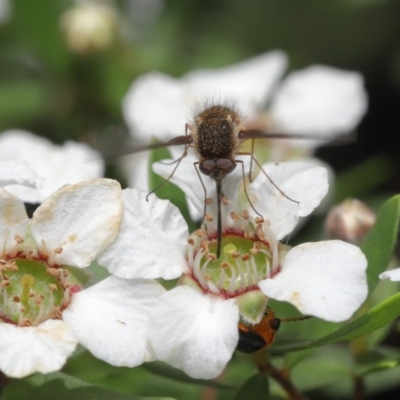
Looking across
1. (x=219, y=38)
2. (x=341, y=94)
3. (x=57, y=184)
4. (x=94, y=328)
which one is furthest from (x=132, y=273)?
(x=219, y=38)

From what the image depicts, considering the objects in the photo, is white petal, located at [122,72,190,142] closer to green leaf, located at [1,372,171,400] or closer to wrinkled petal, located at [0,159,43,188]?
wrinkled petal, located at [0,159,43,188]

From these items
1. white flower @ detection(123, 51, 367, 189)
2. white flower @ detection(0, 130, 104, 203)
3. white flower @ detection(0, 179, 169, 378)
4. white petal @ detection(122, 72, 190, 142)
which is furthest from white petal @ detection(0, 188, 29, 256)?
white petal @ detection(122, 72, 190, 142)

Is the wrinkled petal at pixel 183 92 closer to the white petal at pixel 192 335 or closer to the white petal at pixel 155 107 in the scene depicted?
the white petal at pixel 155 107

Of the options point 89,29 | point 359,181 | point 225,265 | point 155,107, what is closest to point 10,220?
point 225,265

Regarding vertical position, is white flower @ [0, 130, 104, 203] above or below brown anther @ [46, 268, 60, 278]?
above

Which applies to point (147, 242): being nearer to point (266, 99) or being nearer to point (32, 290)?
point (32, 290)

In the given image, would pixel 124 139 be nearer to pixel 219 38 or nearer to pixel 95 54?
pixel 95 54

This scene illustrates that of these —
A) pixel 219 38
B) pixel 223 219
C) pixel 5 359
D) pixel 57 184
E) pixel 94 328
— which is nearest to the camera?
pixel 5 359
